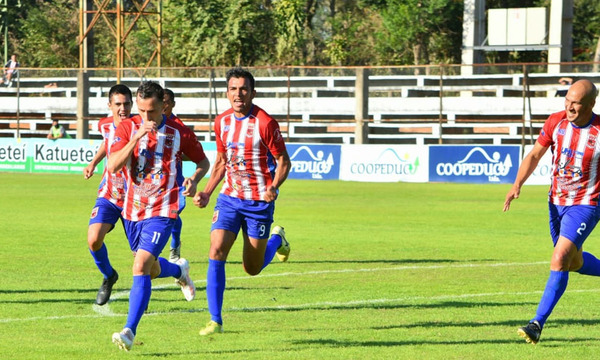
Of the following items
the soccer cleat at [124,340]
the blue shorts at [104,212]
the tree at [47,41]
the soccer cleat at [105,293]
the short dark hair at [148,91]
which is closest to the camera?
the soccer cleat at [124,340]

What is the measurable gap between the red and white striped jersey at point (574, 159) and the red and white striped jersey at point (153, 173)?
116 inches

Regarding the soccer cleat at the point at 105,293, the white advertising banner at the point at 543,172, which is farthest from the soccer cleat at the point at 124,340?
the white advertising banner at the point at 543,172

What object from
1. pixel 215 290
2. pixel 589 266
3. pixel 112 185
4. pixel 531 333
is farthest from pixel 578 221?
pixel 112 185

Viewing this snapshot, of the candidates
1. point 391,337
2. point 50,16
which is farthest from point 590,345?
point 50,16

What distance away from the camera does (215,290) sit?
8.59m

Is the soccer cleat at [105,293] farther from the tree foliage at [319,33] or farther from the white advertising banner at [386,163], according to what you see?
the tree foliage at [319,33]

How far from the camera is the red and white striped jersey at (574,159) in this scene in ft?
28.1

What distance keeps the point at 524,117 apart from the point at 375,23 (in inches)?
891

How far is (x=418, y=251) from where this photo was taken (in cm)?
1523

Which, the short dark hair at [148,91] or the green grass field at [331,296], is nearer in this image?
the short dark hair at [148,91]

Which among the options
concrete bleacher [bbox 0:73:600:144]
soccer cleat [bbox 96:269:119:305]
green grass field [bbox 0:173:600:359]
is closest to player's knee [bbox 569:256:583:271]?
green grass field [bbox 0:173:600:359]

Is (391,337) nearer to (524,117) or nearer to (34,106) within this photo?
(524,117)

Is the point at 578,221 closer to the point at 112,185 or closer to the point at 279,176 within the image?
the point at 279,176

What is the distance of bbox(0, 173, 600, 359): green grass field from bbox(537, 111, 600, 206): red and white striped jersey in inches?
43.8
